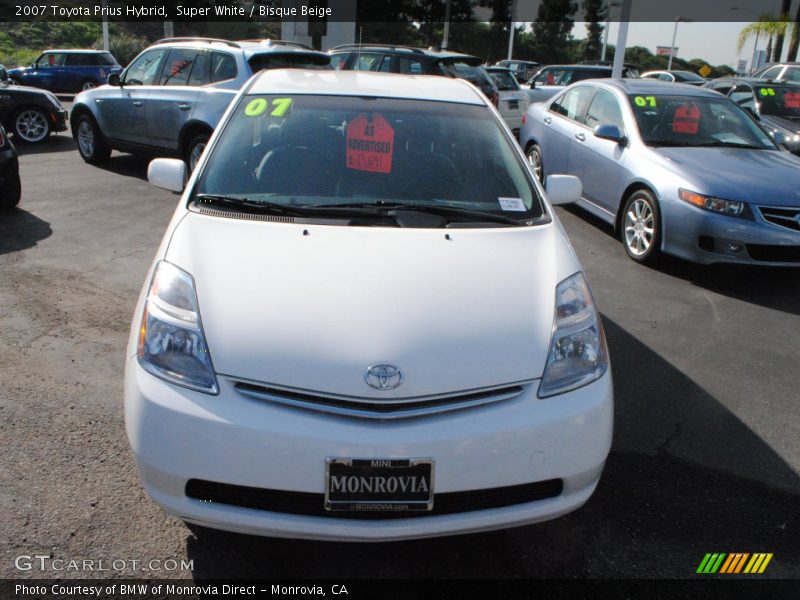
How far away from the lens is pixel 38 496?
9.64 ft

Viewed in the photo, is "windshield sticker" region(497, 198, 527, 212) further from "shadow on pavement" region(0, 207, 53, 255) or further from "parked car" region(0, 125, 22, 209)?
"parked car" region(0, 125, 22, 209)

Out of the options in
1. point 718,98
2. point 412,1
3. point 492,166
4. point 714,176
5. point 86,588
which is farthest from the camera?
point 412,1

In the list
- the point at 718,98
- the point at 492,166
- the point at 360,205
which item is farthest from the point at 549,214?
the point at 718,98

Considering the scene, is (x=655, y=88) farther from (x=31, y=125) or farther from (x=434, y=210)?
(x=31, y=125)

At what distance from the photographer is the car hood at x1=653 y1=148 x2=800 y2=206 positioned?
Result: 5980 mm

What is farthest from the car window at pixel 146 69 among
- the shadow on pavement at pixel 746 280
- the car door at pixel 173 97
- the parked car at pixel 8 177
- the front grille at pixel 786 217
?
the front grille at pixel 786 217

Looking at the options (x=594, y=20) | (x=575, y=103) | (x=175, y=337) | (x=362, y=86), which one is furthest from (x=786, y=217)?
(x=594, y=20)

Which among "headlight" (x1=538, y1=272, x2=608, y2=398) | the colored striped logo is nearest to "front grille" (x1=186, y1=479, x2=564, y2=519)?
"headlight" (x1=538, y1=272, x2=608, y2=398)

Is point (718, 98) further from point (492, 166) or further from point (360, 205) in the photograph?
point (360, 205)

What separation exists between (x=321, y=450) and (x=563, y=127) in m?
6.95

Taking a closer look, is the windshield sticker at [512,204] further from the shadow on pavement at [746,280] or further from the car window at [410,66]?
the car window at [410,66]

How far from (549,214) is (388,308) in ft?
3.86

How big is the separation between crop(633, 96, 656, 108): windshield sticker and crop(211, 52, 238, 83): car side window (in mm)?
4743

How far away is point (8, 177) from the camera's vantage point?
7.27m
